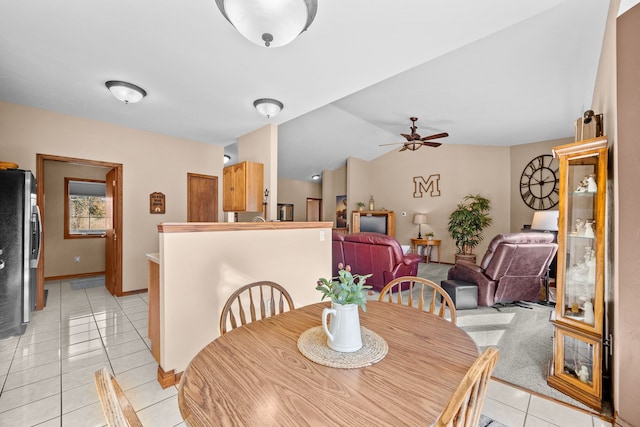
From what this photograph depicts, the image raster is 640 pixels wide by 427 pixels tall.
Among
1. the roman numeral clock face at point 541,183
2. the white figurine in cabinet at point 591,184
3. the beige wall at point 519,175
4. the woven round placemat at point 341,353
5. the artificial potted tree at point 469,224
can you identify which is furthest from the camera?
the artificial potted tree at point 469,224

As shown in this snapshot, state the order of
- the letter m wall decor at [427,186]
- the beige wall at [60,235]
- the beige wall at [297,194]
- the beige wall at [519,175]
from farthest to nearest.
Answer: the beige wall at [297,194]
the letter m wall decor at [427,186]
the beige wall at [519,175]
the beige wall at [60,235]

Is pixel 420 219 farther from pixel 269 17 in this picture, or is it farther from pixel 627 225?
pixel 269 17

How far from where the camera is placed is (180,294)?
2047 millimetres

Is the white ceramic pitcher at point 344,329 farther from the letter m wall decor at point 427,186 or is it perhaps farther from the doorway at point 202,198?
the letter m wall decor at point 427,186

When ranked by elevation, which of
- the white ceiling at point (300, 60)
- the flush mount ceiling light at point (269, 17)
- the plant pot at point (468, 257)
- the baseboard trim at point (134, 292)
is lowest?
the baseboard trim at point (134, 292)

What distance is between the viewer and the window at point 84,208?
206 inches

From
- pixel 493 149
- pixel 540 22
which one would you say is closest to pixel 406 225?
pixel 493 149

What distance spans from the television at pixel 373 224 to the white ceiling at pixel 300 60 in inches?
148

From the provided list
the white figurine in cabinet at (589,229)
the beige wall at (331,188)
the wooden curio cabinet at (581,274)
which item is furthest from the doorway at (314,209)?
the white figurine in cabinet at (589,229)

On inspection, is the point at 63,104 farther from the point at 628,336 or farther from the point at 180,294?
the point at 628,336

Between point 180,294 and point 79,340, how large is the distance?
5.20ft

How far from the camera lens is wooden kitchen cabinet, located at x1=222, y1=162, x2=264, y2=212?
12.7 feet

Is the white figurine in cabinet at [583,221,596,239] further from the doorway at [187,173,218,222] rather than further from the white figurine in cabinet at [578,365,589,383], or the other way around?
the doorway at [187,173,218,222]

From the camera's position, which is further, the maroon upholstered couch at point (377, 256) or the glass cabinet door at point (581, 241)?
the maroon upholstered couch at point (377, 256)
